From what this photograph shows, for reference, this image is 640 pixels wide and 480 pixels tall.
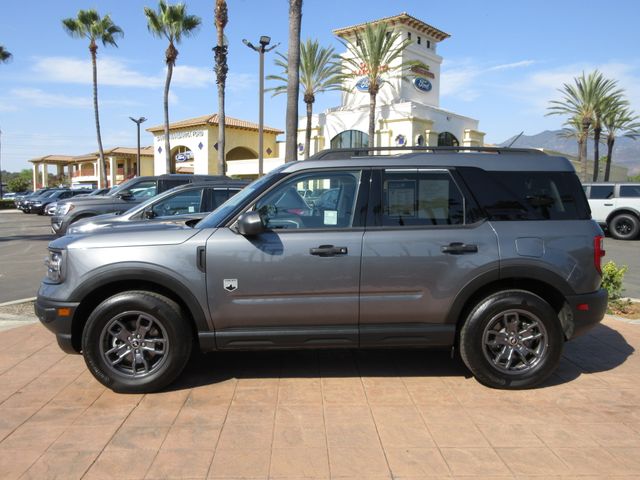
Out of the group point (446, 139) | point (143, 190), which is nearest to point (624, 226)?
point (143, 190)

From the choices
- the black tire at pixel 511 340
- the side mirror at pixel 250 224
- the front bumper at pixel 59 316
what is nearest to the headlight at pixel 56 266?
the front bumper at pixel 59 316

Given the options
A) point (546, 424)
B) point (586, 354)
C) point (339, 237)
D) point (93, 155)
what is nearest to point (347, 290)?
point (339, 237)

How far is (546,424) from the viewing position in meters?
3.74

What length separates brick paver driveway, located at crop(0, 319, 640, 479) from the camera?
3189mm

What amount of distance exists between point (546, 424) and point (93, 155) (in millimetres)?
70606

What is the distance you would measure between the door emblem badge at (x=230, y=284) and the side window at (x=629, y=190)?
55.6 feet

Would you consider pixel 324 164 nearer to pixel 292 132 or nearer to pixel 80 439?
pixel 80 439

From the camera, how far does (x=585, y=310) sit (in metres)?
4.33

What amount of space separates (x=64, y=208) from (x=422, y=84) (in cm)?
3059

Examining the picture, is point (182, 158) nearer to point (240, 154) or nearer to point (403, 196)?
point (240, 154)

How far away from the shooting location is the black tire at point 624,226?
1695 cm

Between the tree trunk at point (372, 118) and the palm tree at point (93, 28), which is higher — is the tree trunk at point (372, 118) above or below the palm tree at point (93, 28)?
below

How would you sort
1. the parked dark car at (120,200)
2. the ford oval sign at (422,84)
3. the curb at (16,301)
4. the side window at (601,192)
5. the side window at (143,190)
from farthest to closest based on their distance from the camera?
the ford oval sign at (422,84)
the side window at (601,192)
the side window at (143,190)
the parked dark car at (120,200)
the curb at (16,301)

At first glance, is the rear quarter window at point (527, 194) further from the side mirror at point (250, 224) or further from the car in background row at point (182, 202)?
the car in background row at point (182, 202)
